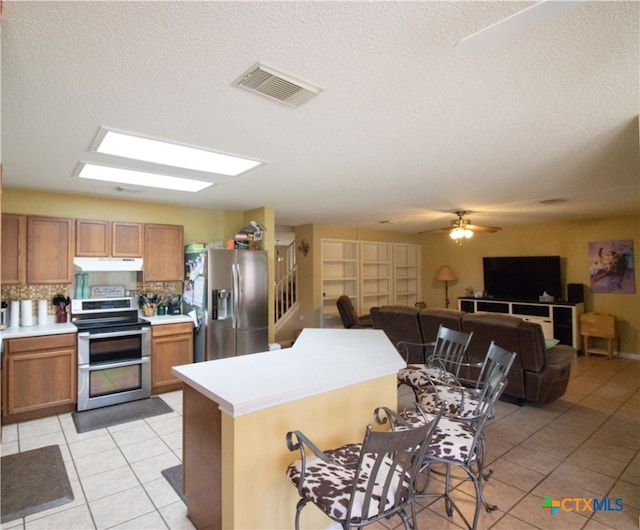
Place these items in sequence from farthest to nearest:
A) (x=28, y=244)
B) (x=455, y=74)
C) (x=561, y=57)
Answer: (x=28, y=244) → (x=455, y=74) → (x=561, y=57)

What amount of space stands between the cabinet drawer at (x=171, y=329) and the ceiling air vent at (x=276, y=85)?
334cm

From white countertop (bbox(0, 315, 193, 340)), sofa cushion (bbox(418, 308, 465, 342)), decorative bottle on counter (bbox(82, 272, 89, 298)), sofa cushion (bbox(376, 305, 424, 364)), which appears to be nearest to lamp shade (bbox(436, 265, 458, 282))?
sofa cushion (bbox(376, 305, 424, 364))

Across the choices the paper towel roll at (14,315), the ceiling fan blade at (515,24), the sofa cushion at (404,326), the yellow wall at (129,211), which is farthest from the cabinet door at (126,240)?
the ceiling fan blade at (515,24)

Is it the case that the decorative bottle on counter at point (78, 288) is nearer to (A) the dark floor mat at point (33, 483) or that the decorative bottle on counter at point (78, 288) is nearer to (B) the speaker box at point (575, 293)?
(A) the dark floor mat at point (33, 483)

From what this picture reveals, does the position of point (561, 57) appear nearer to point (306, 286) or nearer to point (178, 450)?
point (178, 450)

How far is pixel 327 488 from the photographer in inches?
55.6

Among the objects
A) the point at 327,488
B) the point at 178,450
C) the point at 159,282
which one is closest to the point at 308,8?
the point at 327,488

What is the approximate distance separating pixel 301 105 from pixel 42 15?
1118mm

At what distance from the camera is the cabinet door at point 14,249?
3629mm

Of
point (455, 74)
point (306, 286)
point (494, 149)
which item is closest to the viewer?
point (455, 74)

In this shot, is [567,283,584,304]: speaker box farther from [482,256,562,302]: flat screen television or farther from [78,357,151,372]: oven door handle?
[78,357,151,372]: oven door handle

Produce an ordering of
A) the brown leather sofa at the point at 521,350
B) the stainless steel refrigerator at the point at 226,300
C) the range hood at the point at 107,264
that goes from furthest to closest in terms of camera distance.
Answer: the stainless steel refrigerator at the point at 226,300 < the range hood at the point at 107,264 < the brown leather sofa at the point at 521,350

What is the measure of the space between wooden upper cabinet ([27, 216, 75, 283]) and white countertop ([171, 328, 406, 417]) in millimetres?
2819

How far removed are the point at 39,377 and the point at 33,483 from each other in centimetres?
142
